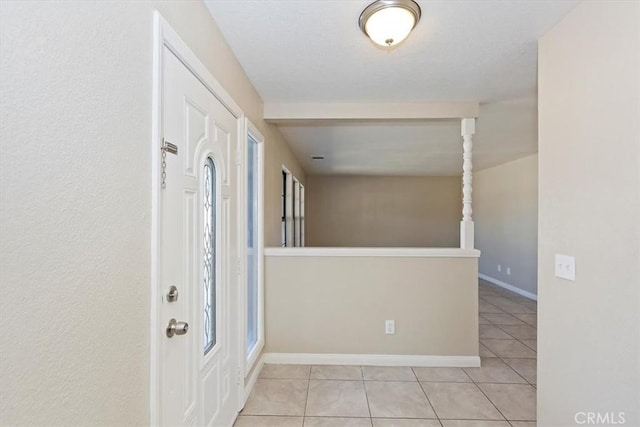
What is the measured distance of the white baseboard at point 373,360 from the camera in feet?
9.02

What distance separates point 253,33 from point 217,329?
1680mm

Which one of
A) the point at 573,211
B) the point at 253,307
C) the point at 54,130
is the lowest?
the point at 253,307

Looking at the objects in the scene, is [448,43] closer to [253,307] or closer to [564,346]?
[564,346]

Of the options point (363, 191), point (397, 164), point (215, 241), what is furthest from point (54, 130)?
point (363, 191)

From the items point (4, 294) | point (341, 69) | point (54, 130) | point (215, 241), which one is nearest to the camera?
point (4, 294)

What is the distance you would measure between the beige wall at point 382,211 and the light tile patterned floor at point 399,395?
479 centimetres

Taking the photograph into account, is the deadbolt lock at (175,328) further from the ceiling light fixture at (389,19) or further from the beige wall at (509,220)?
the beige wall at (509,220)

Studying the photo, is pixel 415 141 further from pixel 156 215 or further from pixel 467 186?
pixel 156 215

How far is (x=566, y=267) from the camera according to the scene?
156 cm

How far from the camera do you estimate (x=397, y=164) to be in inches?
242

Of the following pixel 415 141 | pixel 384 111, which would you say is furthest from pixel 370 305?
pixel 415 141

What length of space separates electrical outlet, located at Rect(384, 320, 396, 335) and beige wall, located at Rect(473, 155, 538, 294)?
3327 mm

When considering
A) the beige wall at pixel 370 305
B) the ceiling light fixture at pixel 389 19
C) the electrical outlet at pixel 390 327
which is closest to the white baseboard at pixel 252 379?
the beige wall at pixel 370 305

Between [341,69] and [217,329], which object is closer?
[217,329]
